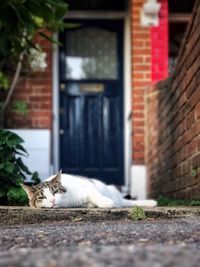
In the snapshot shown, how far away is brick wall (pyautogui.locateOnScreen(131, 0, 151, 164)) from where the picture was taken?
26.3 ft

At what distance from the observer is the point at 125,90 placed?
883 centimetres

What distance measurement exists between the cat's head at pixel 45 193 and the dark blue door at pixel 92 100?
4.18 meters

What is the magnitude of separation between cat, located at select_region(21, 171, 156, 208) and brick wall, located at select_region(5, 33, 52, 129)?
10.5ft

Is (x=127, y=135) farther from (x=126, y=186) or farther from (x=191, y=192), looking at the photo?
(x=191, y=192)

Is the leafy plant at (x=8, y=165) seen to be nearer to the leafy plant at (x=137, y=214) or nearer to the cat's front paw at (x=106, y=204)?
the cat's front paw at (x=106, y=204)

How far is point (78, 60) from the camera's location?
358 inches

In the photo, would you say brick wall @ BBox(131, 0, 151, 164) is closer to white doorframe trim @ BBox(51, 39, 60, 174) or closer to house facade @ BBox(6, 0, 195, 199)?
house facade @ BBox(6, 0, 195, 199)

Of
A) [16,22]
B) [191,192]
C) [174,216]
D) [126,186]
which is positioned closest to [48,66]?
[126,186]

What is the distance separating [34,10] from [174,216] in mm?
2188

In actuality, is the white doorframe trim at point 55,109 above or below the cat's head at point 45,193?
above

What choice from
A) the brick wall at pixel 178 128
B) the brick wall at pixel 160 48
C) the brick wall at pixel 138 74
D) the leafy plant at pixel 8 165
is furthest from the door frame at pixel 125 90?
the leafy plant at pixel 8 165

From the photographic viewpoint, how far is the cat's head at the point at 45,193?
444cm

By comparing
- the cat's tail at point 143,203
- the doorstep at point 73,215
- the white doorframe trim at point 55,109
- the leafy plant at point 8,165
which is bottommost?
the doorstep at point 73,215

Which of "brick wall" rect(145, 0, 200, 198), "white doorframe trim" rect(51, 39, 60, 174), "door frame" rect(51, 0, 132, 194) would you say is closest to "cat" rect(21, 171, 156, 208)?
"brick wall" rect(145, 0, 200, 198)
